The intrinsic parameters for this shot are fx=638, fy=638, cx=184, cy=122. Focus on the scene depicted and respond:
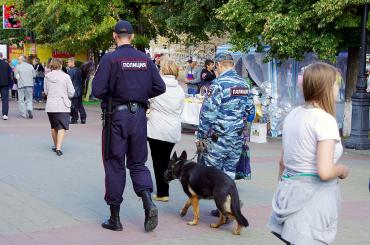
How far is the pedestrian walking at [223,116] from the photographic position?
6688 millimetres

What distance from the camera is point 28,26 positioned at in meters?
27.9

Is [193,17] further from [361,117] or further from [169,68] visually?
[169,68]

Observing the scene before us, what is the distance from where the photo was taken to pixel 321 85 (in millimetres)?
3572

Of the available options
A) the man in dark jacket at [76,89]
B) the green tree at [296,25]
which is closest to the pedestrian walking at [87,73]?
the man in dark jacket at [76,89]

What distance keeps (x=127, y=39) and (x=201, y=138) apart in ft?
4.54

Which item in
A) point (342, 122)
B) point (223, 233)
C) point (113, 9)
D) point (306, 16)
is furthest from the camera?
point (113, 9)

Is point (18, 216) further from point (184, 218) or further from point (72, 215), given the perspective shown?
point (184, 218)

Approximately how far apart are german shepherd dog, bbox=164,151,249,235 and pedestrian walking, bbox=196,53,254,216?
35 cm

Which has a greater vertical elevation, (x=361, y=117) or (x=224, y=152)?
(x=224, y=152)

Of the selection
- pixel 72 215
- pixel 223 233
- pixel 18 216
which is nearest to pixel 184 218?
pixel 223 233

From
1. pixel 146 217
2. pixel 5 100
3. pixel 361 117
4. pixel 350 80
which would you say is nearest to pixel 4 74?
pixel 5 100

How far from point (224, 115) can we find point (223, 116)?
15 mm

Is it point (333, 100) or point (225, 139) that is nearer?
point (333, 100)

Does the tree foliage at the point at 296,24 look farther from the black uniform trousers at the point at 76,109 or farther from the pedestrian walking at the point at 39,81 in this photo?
the pedestrian walking at the point at 39,81
